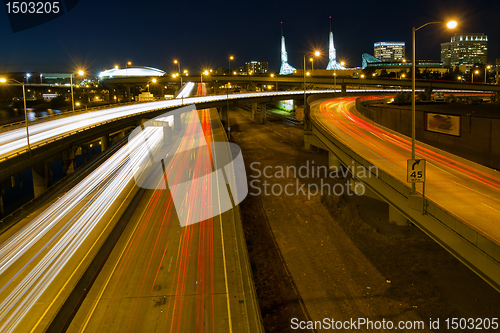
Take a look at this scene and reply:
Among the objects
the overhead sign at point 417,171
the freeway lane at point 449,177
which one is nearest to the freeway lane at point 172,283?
the overhead sign at point 417,171

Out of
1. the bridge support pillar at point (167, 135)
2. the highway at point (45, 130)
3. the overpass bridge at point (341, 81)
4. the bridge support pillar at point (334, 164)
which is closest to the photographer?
the highway at point (45, 130)

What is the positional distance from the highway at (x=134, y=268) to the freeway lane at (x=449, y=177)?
808 cm

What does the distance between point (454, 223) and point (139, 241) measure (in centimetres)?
1322

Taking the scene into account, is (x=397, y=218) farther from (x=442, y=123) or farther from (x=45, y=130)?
(x=45, y=130)

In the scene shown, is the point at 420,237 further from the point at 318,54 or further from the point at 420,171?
the point at 318,54

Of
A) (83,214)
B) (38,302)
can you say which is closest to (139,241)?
(83,214)

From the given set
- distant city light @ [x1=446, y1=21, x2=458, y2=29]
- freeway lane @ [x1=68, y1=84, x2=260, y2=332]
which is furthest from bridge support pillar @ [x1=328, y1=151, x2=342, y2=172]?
distant city light @ [x1=446, y1=21, x2=458, y2=29]

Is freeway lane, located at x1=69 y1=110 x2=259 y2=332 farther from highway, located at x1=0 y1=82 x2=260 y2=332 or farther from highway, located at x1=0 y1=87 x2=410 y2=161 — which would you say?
highway, located at x1=0 y1=87 x2=410 y2=161

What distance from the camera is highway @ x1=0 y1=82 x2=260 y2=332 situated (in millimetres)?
11625

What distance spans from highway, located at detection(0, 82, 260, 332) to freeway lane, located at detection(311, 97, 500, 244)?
26.5 ft

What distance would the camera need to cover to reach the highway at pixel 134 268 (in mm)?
11625

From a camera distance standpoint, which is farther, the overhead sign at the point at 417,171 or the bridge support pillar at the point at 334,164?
the bridge support pillar at the point at 334,164

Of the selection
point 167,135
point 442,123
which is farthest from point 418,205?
point 167,135

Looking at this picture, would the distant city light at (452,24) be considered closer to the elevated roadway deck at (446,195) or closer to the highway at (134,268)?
the elevated roadway deck at (446,195)
